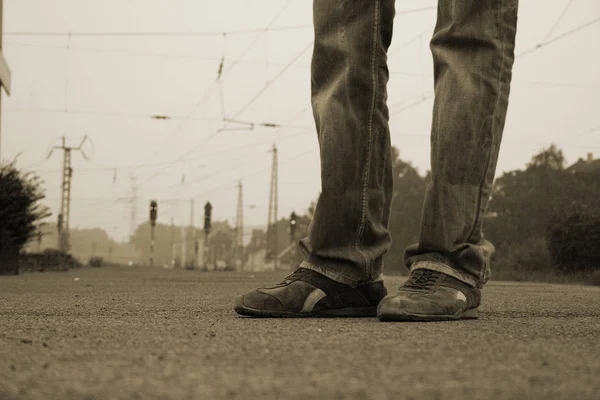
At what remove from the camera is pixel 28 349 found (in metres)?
1.60

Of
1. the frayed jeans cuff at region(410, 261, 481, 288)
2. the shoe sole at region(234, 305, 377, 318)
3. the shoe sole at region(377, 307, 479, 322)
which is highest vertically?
the frayed jeans cuff at region(410, 261, 481, 288)

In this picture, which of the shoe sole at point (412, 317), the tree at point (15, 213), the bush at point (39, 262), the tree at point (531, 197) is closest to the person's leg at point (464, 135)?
the shoe sole at point (412, 317)

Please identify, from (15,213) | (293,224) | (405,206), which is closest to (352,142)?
(15,213)

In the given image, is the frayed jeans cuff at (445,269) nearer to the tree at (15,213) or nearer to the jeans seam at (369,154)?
the jeans seam at (369,154)

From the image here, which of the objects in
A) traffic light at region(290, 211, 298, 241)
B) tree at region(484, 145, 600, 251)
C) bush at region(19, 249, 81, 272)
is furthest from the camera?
traffic light at region(290, 211, 298, 241)

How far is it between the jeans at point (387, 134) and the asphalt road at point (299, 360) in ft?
1.21

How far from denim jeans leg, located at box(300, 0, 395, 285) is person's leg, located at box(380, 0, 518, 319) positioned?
182 millimetres

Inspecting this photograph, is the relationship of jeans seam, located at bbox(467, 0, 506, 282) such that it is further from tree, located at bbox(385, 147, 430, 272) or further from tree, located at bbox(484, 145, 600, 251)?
tree, located at bbox(385, 147, 430, 272)

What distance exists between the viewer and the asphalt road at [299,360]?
3.56ft

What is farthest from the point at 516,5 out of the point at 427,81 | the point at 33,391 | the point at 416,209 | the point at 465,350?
the point at 416,209

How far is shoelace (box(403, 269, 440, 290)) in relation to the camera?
2.41m

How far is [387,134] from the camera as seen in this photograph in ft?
9.16

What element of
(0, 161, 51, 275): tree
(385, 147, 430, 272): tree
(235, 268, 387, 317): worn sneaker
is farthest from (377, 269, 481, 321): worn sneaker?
(385, 147, 430, 272): tree

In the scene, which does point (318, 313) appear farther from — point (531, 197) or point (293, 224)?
point (531, 197)
